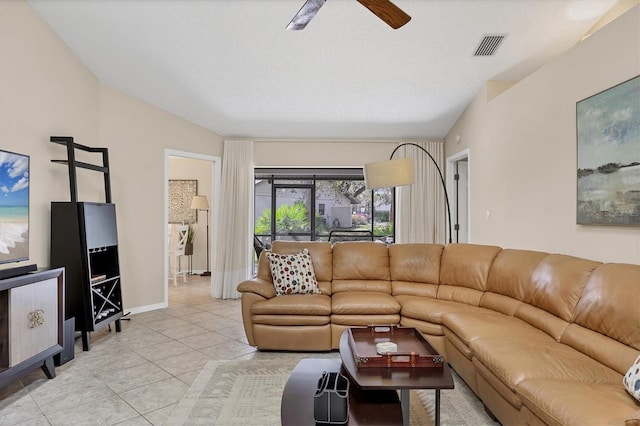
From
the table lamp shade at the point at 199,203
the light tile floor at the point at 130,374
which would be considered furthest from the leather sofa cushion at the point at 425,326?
the table lamp shade at the point at 199,203

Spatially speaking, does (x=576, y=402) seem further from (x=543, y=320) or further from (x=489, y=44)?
(x=489, y=44)

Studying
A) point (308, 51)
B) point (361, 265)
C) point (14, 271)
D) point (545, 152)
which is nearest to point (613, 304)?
point (545, 152)

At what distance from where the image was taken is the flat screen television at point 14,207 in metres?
2.71

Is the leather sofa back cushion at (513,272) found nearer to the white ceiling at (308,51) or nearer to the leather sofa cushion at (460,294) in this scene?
the leather sofa cushion at (460,294)

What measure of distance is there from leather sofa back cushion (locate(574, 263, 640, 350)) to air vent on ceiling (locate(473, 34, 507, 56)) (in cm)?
243

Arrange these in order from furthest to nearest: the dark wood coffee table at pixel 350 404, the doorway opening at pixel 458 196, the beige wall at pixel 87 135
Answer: the doorway opening at pixel 458 196 → the beige wall at pixel 87 135 → the dark wood coffee table at pixel 350 404

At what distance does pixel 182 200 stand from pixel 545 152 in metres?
6.54

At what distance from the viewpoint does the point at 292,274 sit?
368cm

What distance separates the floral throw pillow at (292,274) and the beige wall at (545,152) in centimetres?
218

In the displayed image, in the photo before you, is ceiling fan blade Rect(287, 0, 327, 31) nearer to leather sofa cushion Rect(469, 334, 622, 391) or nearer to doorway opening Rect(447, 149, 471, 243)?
leather sofa cushion Rect(469, 334, 622, 391)

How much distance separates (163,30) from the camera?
3.41 meters

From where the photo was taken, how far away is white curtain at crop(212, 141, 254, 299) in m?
5.65

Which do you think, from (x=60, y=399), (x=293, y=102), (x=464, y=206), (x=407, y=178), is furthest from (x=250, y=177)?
(x=60, y=399)

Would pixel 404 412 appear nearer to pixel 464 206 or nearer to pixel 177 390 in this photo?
pixel 177 390
